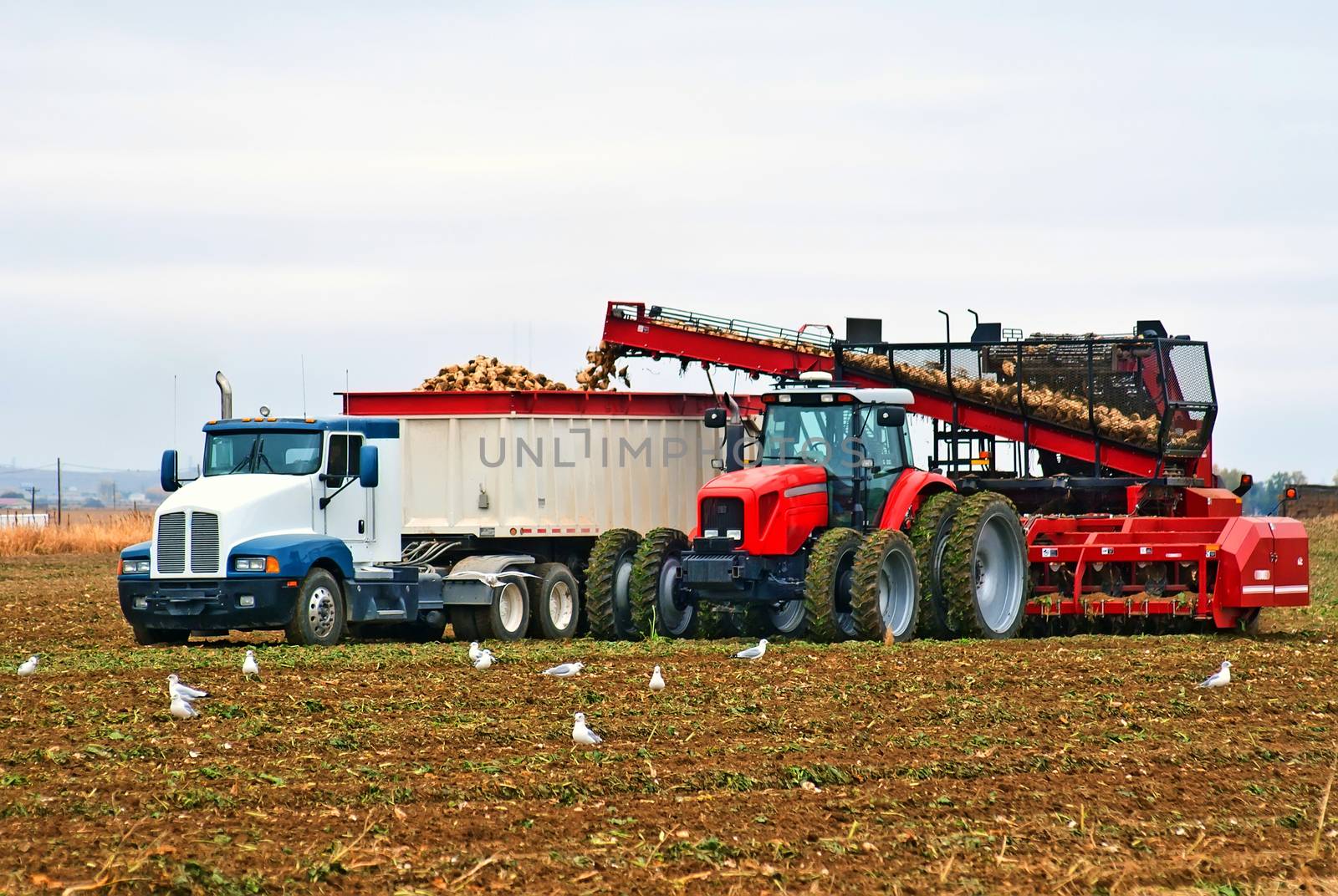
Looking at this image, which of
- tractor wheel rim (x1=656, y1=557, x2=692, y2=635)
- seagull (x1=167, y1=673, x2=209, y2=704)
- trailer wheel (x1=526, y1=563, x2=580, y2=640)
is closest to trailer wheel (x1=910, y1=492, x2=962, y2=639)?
tractor wheel rim (x1=656, y1=557, x2=692, y2=635)

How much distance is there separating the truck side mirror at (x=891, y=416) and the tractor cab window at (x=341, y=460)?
222 inches

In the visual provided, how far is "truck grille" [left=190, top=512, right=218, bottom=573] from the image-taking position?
735 inches

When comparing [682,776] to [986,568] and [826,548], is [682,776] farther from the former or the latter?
[986,568]

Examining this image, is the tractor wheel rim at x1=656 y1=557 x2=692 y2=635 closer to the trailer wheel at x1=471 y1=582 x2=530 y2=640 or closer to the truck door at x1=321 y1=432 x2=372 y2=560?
the trailer wheel at x1=471 y1=582 x2=530 y2=640

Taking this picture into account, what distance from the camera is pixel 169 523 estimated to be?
18.8 meters

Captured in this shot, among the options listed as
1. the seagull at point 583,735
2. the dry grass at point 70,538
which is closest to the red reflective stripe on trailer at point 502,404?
the seagull at point 583,735

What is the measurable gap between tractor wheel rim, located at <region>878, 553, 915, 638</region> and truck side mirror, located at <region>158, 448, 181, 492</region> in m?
7.66

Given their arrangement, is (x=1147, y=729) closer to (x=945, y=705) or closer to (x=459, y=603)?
(x=945, y=705)

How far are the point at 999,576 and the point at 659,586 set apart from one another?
369cm

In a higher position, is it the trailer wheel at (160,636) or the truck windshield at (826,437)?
the truck windshield at (826,437)

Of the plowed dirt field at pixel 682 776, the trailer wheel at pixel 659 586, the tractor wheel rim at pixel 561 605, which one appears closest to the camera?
the plowed dirt field at pixel 682 776

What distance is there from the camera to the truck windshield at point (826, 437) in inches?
749

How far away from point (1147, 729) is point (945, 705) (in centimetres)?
152

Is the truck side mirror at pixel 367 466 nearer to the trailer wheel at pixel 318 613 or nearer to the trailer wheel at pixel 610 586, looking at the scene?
the trailer wheel at pixel 318 613
